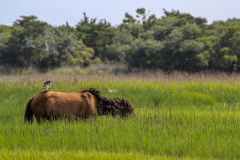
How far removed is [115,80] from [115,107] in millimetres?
7264

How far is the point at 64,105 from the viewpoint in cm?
988

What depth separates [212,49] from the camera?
2952cm

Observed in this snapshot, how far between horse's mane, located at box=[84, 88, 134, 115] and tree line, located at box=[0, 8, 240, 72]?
1849 centimetres

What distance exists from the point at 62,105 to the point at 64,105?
46 mm

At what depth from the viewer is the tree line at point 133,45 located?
95.9 ft

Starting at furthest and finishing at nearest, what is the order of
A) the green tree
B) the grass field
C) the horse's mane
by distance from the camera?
the green tree, the horse's mane, the grass field

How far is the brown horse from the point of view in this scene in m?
9.85

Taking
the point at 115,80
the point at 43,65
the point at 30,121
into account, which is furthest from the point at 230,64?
the point at 30,121

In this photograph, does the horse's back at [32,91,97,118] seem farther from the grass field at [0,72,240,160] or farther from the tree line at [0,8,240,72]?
the tree line at [0,8,240,72]

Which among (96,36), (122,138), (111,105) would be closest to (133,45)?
(96,36)

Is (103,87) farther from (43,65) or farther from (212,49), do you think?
(43,65)

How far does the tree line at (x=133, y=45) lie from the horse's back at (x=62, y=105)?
63.2 feet

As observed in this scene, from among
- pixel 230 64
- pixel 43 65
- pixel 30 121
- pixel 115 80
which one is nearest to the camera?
pixel 30 121

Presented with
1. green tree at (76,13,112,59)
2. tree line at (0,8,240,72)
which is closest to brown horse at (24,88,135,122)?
tree line at (0,8,240,72)
